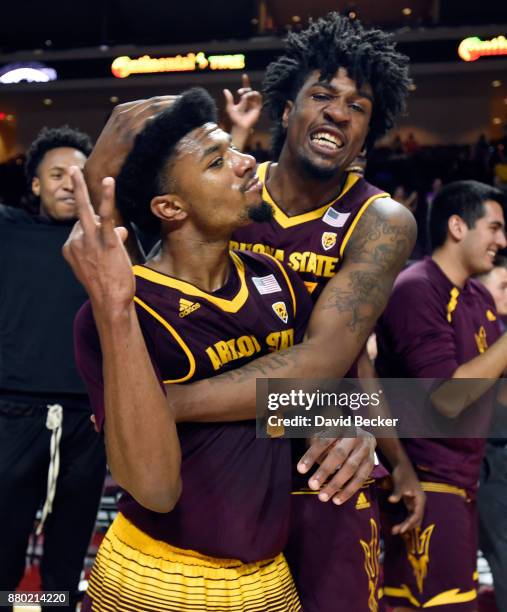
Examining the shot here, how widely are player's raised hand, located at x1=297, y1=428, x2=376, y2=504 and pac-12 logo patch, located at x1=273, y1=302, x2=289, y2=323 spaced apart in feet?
0.91

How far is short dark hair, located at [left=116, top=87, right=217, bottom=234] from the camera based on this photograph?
1.58m

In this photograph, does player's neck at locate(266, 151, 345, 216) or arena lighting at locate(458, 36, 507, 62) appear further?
arena lighting at locate(458, 36, 507, 62)

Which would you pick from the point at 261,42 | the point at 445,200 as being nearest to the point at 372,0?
the point at 261,42

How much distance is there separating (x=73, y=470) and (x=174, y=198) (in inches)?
60.4

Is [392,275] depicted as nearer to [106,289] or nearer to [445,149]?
[106,289]

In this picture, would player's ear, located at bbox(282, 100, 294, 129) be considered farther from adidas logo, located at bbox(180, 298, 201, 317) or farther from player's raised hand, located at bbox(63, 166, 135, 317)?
player's raised hand, located at bbox(63, 166, 135, 317)

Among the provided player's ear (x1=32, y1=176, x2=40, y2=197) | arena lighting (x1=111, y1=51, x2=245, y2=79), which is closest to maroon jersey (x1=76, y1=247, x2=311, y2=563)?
player's ear (x1=32, y1=176, x2=40, y2=197)

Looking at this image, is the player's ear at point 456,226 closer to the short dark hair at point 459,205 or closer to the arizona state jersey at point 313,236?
the short dark hair at point 459,205

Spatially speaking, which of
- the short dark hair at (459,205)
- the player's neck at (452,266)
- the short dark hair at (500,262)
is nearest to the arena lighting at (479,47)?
the short dark hair at (500,262)

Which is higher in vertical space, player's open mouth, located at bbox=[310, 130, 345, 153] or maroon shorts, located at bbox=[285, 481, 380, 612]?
player's open mouth, located at bbox=[310, 130, 345, 153]

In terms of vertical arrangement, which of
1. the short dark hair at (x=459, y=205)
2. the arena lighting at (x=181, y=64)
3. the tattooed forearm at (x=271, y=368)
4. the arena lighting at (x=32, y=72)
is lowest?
the tattooed forearm at (x=271, y=368)

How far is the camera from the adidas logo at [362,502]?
1838 mm

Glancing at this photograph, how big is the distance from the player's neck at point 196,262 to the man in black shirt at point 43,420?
129 cm

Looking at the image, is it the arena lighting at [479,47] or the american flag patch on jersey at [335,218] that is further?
the arena lighting at [479,47]
